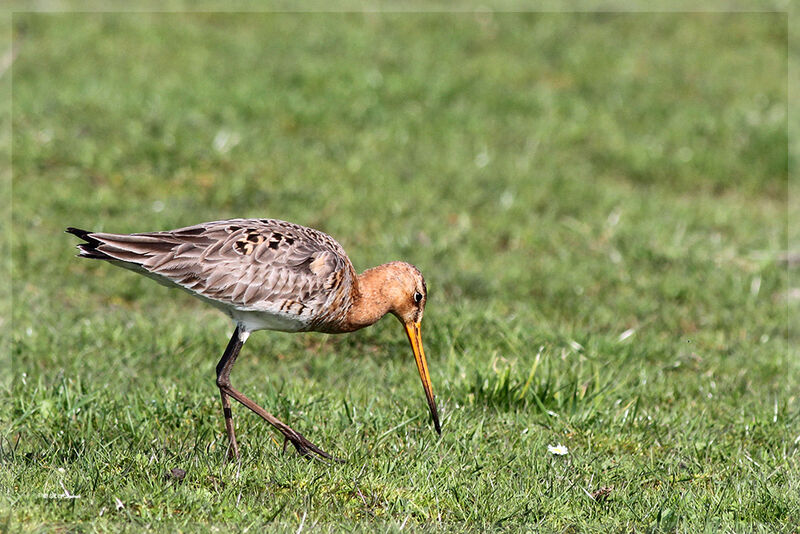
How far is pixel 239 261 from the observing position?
557cm

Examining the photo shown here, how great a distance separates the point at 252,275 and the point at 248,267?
0.05 meters

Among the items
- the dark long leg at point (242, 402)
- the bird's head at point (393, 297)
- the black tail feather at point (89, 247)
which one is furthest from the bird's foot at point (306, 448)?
the black tail feather at point (89, 247)

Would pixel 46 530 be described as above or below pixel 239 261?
below

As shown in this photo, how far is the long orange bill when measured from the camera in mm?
5699

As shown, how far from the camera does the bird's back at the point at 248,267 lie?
5.44 m

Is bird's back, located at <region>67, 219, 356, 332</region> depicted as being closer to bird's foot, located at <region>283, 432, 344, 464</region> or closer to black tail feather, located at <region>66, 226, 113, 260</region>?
black tail feather, located at <region>66, 226, 113, 260</region>

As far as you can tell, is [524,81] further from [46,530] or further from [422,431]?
[46,530]

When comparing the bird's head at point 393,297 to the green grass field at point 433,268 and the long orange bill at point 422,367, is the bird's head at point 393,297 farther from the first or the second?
the green grass field at point 433,268

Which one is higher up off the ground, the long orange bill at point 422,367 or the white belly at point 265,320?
the white belly at point 265,320

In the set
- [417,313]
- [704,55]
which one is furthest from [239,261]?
[704,55]

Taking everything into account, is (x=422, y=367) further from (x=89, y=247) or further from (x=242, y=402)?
(x=89, y=247)

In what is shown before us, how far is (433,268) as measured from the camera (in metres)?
8.59

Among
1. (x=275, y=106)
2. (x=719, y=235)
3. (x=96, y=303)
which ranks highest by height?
(x=275, y=106)

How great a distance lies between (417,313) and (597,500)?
1.78 metres
